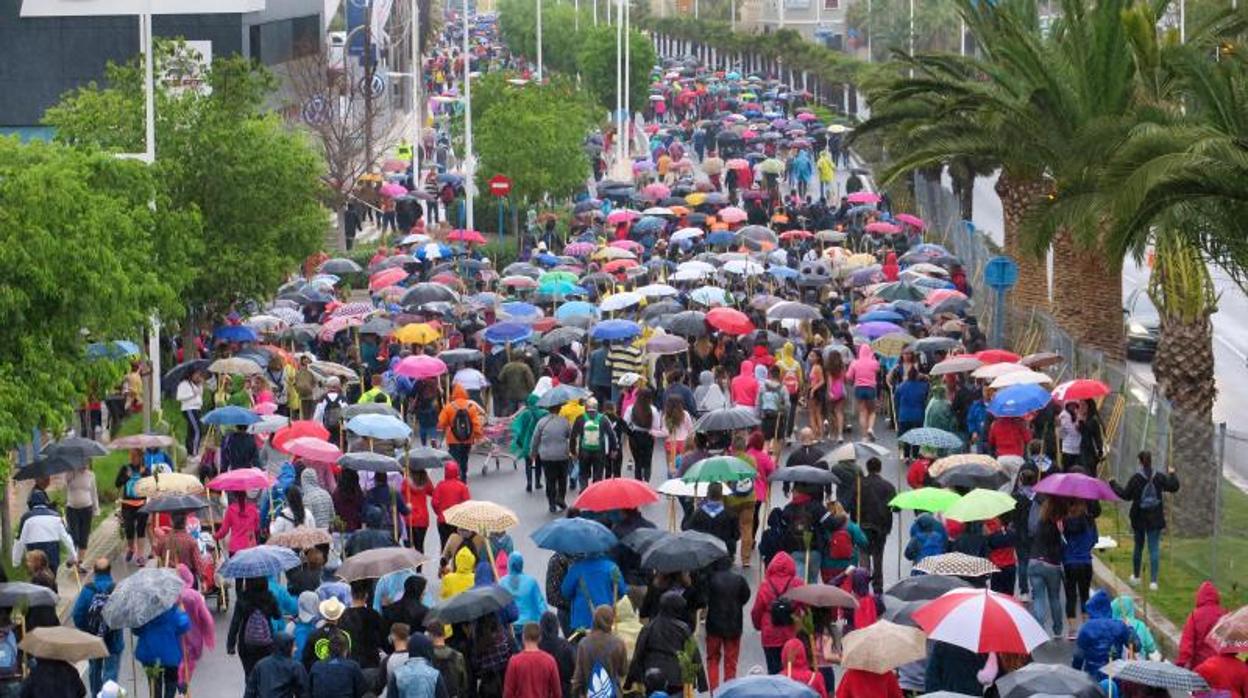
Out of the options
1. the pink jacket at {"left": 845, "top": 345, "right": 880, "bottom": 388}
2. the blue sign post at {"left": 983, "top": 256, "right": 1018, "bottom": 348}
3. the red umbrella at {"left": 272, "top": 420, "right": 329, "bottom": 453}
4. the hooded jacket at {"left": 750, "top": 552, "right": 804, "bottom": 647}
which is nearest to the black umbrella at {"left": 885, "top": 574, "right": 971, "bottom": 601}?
the hooded jacket at {"left": 750, "top": 552, "right": 804, "bottom": 647}

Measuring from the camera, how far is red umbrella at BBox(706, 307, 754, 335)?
3198 centimetres

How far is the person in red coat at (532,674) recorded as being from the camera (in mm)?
16109

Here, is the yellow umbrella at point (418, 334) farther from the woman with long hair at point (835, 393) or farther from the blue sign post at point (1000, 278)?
the blue sign post at point (1000, 278)

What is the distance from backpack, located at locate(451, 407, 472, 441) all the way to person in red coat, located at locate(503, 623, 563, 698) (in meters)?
10.5

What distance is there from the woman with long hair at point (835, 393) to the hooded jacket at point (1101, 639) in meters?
12.7

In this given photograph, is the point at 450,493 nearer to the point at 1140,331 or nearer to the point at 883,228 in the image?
the point at 1140,331

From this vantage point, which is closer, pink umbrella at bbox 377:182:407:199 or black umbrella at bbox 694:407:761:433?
black umbrella at bbox 694:407:761:433

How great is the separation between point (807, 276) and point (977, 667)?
2291cm

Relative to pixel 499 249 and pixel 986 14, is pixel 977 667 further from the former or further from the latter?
pixel 499 249

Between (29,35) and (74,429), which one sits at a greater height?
(29,35)

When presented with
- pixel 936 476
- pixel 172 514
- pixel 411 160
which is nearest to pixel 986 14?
pixel 936 476

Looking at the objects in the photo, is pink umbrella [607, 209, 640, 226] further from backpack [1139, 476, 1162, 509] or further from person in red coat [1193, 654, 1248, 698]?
person in red coat [1193, 654, 1248, 698]

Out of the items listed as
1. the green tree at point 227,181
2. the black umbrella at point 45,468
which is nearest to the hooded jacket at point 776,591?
the black umbrella at point 45,468

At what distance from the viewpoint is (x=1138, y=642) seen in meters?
17.4
